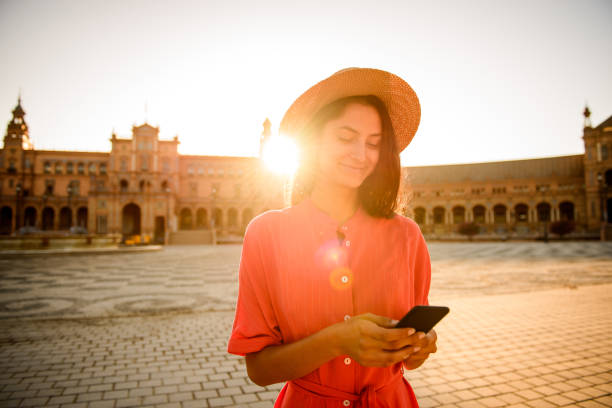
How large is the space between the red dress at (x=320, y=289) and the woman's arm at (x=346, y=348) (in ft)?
0.31

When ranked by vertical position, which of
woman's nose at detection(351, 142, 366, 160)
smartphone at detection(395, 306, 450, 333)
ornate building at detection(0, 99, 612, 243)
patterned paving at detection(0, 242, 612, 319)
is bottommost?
patterned paving at detection(0, 242, 612, 319)

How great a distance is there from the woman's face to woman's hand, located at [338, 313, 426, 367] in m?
0.56

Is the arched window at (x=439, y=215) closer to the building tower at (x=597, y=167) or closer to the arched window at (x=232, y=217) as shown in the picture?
the building tower at (x=597, y=167)

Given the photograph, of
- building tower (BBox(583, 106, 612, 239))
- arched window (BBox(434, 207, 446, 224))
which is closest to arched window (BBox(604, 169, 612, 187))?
building tower (BBox(583, 106, 612, 239))

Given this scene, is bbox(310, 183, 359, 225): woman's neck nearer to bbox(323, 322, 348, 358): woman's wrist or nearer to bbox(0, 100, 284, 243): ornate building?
bbox(323, 322, 348, 358): woman's wrist

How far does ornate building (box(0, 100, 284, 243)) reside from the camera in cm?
5175

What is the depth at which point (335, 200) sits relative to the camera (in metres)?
1.55

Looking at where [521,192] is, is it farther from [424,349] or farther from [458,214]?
[424,349]

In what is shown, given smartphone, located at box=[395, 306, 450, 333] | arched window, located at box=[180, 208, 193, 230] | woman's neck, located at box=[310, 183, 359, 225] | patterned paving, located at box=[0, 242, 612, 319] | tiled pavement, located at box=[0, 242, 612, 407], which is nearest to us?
smartphone, located at box=[395, 306, 450, 333]

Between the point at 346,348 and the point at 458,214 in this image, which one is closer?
the point at 346,348

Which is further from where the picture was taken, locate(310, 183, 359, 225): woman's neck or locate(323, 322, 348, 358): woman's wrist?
locate(310, 183, 359, 225): woman's neck

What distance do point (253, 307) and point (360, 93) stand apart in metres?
1.03

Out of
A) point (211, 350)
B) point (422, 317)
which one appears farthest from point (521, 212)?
point (422, 317)

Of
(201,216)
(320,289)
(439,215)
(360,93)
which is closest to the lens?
(320,289)
